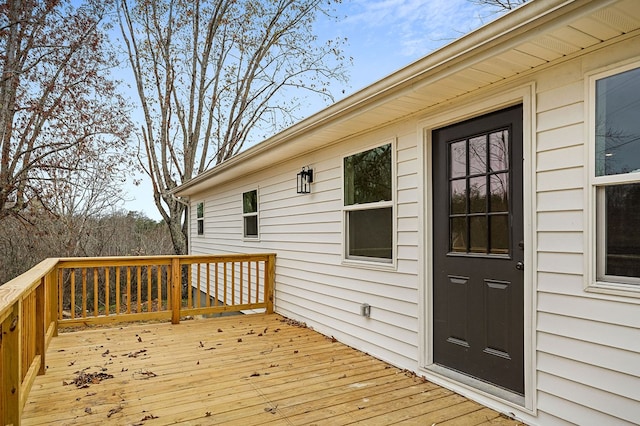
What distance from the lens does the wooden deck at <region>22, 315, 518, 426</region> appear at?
2.63 meters

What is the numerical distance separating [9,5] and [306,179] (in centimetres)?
728

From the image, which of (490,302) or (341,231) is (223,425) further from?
(341,231)

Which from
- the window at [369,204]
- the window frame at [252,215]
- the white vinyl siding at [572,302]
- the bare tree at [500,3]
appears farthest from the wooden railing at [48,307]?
the bare tree at [500,3]

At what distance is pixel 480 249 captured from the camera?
2.97 metres

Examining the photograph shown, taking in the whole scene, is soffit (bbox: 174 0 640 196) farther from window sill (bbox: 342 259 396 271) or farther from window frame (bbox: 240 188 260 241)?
window frame (bbox: 240 188 260 241)

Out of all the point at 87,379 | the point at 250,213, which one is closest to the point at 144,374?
the point at 87,379

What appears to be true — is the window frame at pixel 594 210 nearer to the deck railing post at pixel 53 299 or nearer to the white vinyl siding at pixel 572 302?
the white vinyl siding at pixel 572 302

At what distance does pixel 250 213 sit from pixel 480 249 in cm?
485

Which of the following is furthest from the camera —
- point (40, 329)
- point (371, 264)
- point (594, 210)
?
point (371, 264)

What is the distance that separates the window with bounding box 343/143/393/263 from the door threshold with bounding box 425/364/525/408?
1.10 m

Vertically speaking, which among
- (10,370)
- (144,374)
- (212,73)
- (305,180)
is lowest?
(144,374)

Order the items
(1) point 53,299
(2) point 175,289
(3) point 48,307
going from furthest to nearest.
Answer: (2) point 175,289, (1) point 53,299, (3) point 48,307

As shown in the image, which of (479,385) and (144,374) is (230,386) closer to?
(144,374)

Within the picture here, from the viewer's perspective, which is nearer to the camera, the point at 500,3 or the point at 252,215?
the point at 252,215
